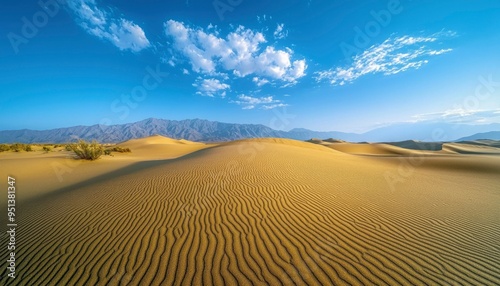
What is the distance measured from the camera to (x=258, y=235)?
4020 millimetres

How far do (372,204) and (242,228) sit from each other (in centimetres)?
441

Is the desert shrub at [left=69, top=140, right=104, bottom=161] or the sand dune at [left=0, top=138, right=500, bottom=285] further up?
the desert shrub at [left=69, top=140, right=104, bottom=161]

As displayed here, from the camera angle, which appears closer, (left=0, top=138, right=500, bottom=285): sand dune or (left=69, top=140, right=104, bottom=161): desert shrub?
(left=0, top=138, right=500, bottom=285): sand dune

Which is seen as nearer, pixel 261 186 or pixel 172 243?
pixel 172 243

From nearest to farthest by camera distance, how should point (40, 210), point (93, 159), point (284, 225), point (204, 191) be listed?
1. point (284, 225)
2. point (40, 210)
3. point (204, 191)
4. point (93, 159)

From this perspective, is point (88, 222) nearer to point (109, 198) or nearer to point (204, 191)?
point (109, 198)

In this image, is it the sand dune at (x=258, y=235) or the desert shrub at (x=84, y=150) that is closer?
the sand dune at (x=258, y=235)

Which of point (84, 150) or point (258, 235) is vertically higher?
point (84, 150)

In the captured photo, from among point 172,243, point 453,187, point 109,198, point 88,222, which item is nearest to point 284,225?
point 172,243

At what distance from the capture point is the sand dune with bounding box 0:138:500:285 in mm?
2945

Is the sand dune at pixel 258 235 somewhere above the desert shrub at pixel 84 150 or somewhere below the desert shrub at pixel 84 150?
below

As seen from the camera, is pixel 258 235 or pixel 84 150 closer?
pixel 258 235

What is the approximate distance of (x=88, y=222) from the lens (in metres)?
4.70

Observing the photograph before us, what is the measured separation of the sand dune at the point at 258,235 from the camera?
9.66 feet
